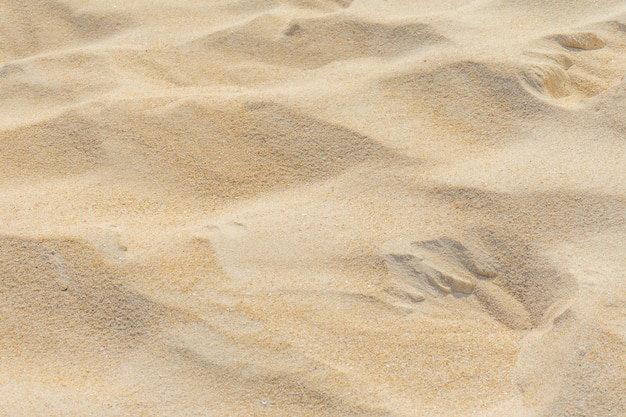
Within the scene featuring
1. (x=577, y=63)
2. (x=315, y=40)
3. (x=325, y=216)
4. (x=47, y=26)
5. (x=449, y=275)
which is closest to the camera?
(x=449, y=275)

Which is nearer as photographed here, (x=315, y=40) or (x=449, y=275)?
(x=449, y=275)

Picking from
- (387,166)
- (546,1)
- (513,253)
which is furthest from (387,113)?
(546,1)

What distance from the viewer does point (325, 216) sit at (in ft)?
5.37

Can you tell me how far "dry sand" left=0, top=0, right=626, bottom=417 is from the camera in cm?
134

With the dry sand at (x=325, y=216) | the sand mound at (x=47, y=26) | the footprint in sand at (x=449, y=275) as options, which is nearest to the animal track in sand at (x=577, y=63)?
the dry sand at (x=325, y=216)

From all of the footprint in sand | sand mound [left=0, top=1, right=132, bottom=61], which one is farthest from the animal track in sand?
sand mound [left=0, top=1, right=132, bottom=61]

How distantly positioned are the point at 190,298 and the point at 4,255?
41 centimetres

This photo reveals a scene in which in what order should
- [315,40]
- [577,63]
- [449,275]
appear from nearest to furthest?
[449,275]
[577,63]
[315,40]

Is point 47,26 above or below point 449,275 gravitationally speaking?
above

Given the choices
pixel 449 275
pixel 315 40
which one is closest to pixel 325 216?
pixel 449 275

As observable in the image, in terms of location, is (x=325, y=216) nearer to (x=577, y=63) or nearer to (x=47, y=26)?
(x=577, y=63)

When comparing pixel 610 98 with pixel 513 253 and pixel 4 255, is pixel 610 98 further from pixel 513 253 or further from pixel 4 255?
pixel 4 255

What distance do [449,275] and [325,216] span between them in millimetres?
296

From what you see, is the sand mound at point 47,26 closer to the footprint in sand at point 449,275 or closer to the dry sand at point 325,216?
the dry sand at point 325,216
